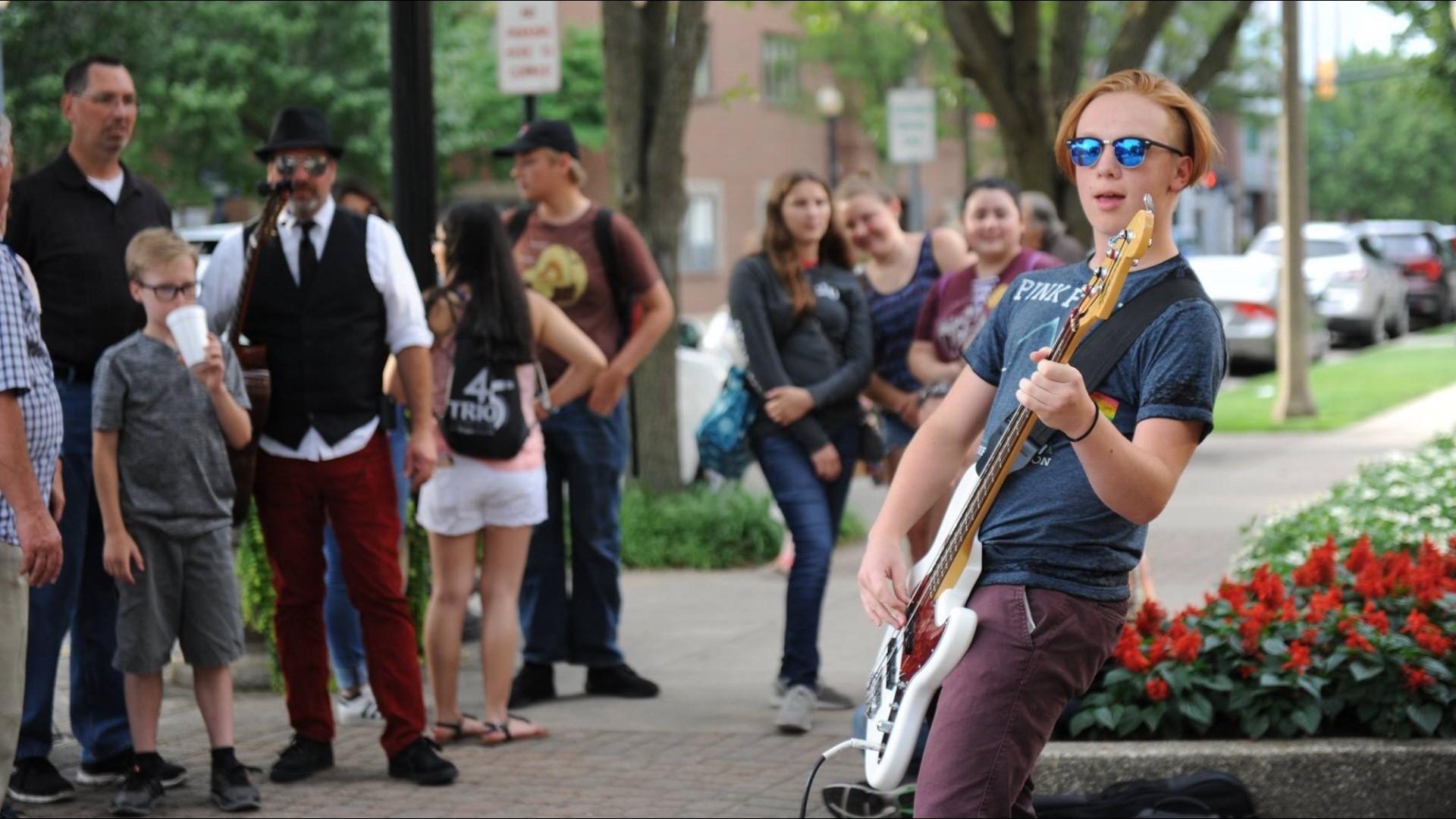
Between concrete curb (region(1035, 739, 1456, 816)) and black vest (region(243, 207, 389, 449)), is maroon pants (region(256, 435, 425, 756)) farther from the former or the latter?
concrete curb (region(1035, 739, 1456, 816))

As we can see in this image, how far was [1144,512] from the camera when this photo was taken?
3.22 m

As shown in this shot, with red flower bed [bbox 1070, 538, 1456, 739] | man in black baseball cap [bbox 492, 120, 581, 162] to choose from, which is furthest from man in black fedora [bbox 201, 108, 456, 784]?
red flower bed [bbox 1070, 538, 1456, 739]

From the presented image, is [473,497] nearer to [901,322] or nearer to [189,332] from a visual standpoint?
[189,332]

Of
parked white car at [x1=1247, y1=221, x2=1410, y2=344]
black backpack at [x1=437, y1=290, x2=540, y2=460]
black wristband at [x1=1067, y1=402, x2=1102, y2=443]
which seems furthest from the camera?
parked white car at [x1=1247, y1=221, x2=1410, y2=344]

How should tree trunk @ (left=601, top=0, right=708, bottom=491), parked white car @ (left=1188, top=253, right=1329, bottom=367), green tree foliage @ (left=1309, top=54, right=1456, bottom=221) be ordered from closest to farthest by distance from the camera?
tree trunk @ (left=601, top=0, right=708, bottom=491) < parked white car @ (left=1188, top=253, right=1329, bottom=367) < green tree foliage @ (left=1309, top=54, right=1456, bottom=221)

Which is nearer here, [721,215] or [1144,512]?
[1144,512]

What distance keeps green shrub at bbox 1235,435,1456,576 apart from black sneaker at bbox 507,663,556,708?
2679mm

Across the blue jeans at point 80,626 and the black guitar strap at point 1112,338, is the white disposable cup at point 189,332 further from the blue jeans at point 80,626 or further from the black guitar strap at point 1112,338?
the black guitar strap at point 1112,338

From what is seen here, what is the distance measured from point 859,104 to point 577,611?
34.2m

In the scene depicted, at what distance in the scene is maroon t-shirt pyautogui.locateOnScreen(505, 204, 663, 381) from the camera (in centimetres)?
730

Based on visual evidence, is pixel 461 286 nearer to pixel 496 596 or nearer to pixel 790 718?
pixel 496 596

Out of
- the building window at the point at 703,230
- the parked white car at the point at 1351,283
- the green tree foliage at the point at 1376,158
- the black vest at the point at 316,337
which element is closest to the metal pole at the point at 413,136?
the black vest at the point at 316,337

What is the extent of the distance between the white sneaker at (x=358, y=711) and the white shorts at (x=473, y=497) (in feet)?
3.18

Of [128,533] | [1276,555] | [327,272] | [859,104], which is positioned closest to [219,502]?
[128,533]
